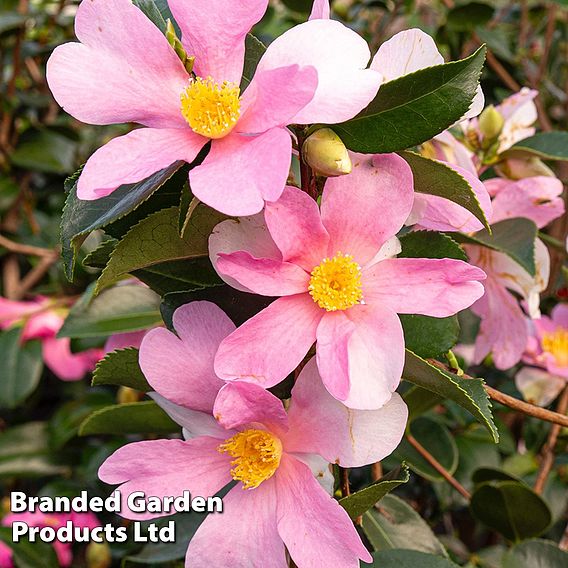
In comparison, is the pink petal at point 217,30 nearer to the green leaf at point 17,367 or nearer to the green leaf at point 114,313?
the green leaf at point 114,313

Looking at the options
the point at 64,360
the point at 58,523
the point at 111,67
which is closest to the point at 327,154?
the point at 111,67

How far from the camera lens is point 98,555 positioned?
3.83 ft

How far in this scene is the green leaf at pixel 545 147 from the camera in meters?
0.87

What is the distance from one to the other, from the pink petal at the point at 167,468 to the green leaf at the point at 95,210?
155mm

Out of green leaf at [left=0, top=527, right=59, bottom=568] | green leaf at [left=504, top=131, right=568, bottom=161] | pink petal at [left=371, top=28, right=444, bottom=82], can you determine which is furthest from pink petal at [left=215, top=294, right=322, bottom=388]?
green leaf at [left=0, top=527, right=59, bottom=568]

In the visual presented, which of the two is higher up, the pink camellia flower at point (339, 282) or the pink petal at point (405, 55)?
→ the pink petal at point (405, 55)

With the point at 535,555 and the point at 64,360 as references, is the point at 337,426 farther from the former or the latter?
the point at 64,360

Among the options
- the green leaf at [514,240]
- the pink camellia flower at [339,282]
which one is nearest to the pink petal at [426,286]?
the pink camellia flower at [339,282]

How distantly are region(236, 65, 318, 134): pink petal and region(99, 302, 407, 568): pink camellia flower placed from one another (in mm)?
154

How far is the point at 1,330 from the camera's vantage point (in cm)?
162

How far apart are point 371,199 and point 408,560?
1.20 ft

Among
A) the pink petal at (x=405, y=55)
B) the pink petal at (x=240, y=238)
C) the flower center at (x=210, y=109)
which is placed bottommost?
the pink petal at (x=240, y=238)

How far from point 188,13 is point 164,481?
364 mm

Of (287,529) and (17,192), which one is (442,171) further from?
(17,192)
